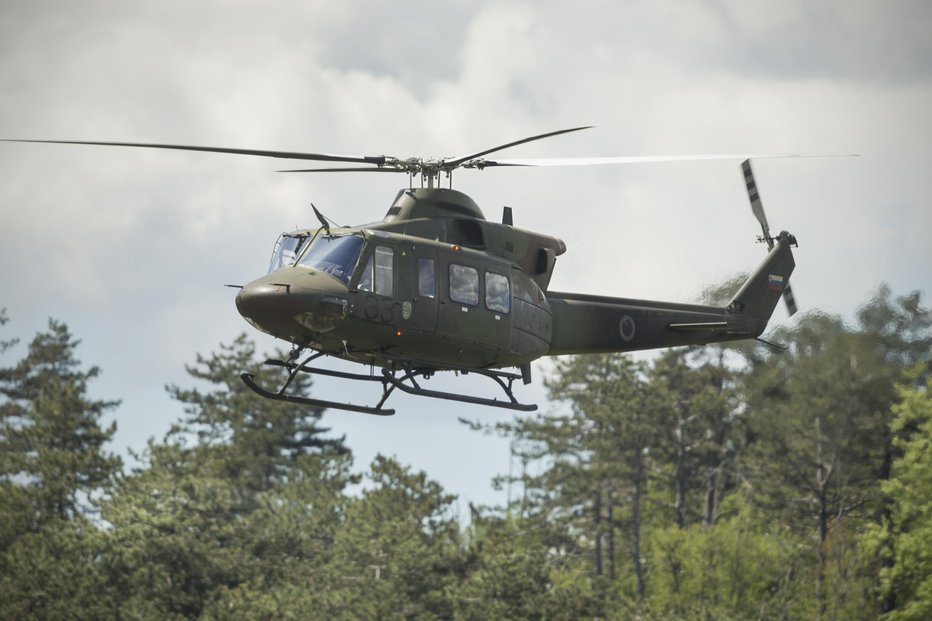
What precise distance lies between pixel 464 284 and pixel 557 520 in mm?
42981

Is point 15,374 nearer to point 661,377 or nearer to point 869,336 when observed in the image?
point 661,377

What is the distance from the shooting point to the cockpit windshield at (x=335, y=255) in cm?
2234

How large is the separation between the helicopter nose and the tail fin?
9.44 metres

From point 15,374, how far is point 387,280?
55.3 meters

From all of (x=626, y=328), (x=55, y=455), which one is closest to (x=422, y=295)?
(x=626, y=328)

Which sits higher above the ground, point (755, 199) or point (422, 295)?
point (755, 199)

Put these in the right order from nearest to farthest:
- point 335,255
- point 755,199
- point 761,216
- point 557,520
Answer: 1. point 335,255
2. point 755,199
3. point 761,216
4. point 557,520

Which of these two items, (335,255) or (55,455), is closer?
(335,255)

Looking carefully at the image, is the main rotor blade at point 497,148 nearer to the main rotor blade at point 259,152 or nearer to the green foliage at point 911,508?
the main rotor blade at point 259,152

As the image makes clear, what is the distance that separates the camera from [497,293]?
2384 centimetres

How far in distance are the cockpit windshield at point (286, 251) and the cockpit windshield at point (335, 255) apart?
241 mm

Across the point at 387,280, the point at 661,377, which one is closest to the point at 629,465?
the point at 661,377

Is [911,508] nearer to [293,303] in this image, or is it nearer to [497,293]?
[497,293]

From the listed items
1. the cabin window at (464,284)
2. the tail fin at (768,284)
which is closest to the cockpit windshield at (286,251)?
the cabin window at (464,284)
